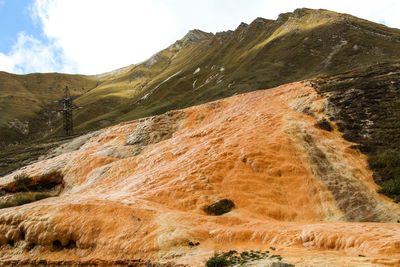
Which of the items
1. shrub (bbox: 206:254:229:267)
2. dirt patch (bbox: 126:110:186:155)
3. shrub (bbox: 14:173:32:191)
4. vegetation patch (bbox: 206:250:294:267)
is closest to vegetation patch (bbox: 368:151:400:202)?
vegetation patch (bbox: 206:250:294:267)

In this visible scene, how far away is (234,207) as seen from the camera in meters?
14.8

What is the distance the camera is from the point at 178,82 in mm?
91188

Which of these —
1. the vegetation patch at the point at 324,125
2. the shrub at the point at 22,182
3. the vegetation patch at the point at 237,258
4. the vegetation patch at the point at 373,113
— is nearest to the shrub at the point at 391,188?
the vegetation patch at the point at 373,113

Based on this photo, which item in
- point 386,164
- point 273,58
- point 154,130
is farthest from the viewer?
point 273,58

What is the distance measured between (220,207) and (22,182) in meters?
20.1

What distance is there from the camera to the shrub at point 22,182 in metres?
26.0

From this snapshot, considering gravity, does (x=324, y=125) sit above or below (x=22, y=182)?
above

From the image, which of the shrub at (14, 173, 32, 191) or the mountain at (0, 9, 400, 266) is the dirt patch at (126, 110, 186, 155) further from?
the shrub at (14, 173, 32, 191)

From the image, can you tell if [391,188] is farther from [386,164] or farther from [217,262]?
[217,262]

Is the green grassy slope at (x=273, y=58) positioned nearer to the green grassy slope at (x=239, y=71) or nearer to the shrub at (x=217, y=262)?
the green grassy slope at (x=239, y=71)

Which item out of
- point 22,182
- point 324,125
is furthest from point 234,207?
point 22,182

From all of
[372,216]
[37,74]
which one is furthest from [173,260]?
[37,74]

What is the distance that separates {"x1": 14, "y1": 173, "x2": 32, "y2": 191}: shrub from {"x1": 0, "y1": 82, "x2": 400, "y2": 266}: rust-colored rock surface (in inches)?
155

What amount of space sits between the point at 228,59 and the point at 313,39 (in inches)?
1139
